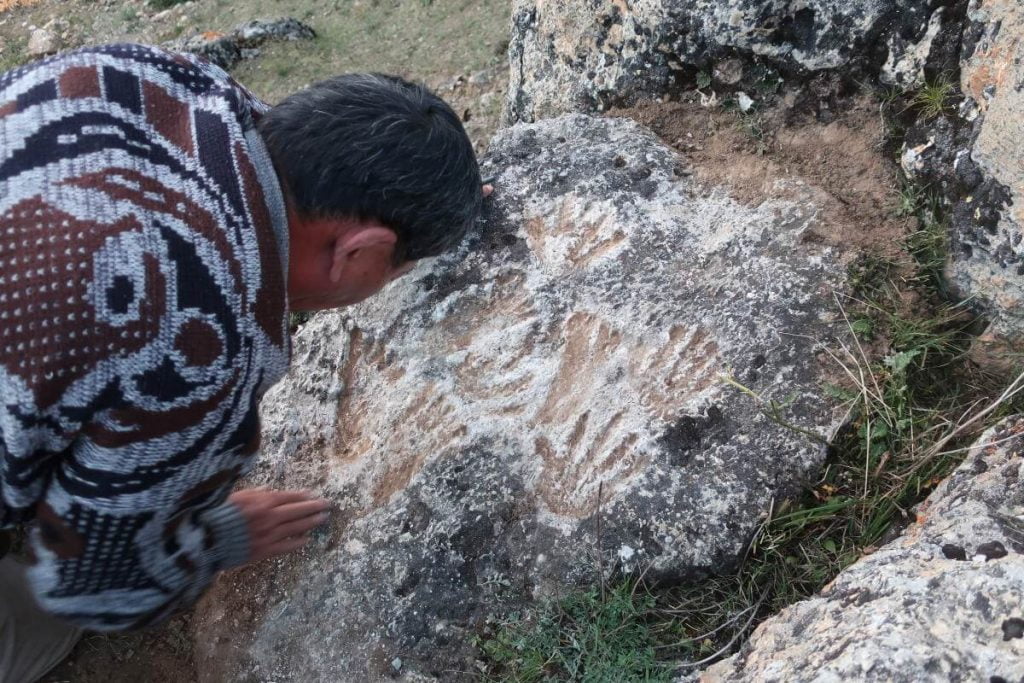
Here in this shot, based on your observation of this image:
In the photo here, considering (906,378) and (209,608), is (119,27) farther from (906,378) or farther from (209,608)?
(906,378)

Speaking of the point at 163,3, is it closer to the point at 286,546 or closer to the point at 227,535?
the point at 286,546

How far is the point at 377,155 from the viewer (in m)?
1.35

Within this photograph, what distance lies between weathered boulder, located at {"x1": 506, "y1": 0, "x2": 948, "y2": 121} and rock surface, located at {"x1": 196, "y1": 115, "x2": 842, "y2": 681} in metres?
0.30

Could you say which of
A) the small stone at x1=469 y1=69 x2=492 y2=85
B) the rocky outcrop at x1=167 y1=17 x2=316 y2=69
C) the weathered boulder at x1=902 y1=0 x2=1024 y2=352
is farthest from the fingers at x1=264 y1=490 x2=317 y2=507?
the rocky outcrop at x1=167 y1=17 x2=316 y2=69

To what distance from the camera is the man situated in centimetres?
113

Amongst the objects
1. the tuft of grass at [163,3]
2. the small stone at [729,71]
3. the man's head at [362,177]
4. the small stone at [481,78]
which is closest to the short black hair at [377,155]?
the man's head at [362,177]

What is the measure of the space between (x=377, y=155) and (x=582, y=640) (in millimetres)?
1051

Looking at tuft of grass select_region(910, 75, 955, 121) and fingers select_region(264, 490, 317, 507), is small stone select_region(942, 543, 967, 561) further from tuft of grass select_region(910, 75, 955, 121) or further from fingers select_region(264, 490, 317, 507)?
fingers select_region(264, 490, 317, 507)

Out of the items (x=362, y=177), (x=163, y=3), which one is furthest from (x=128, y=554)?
(x=163, y=3)

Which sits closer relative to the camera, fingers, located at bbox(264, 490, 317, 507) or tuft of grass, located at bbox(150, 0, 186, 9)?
fingers, located at bbox(264, 490, 317, 507)

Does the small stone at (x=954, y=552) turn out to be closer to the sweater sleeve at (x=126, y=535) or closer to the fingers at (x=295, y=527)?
the sweater sleeve at (x=126, y=535)

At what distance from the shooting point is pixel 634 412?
192cm

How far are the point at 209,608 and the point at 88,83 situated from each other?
4.37 ft

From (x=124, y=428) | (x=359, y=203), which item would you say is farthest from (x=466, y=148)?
(x=124, y=428)
